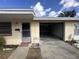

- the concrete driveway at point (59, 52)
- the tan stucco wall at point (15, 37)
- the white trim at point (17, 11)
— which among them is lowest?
the concrete driveway at point (59, 52)

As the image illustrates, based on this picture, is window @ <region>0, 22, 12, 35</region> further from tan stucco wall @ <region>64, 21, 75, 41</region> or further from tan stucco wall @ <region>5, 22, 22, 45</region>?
tan stucco wall @ <region>64, 21, 75, 41</region>

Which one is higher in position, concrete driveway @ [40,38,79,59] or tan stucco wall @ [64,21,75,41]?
tan stucco wall @ [64,21,75,41]

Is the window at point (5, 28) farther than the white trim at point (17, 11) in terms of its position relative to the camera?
Yes

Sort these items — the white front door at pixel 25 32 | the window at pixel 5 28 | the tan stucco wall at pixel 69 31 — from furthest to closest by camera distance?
the tan stucco wall at pixel 69 31, the white front door at pixel 25 32, the window at pixel 5 28

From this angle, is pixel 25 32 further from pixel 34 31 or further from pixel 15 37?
pixel 15 37

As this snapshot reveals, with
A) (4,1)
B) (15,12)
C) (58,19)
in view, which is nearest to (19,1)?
(4,1)

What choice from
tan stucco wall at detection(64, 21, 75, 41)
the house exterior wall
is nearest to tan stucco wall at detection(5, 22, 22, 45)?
the house exterior wall

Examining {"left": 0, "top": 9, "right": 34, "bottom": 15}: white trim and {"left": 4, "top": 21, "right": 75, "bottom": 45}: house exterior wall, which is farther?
{"left": 4, "top": 21, "right": 75, "bottom": 45}: house exterior wall

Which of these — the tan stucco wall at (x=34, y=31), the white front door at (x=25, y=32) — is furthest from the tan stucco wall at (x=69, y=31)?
the white front door at (x=25, y=32)

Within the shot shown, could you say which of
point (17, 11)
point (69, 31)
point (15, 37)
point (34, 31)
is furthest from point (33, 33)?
point (17, 11)

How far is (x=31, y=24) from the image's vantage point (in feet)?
53.6

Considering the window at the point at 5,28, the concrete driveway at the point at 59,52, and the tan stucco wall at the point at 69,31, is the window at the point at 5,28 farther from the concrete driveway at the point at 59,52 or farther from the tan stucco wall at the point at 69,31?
the tan stucco wall at the point at 69,31

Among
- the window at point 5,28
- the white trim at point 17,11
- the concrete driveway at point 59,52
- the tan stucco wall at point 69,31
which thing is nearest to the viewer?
the concrete driveway at point 59,52

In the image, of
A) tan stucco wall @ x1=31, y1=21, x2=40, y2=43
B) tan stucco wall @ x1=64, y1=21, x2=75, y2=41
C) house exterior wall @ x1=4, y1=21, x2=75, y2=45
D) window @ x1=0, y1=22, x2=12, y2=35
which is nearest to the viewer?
window @ x1=0, y1=22, x2=12, y2=35
